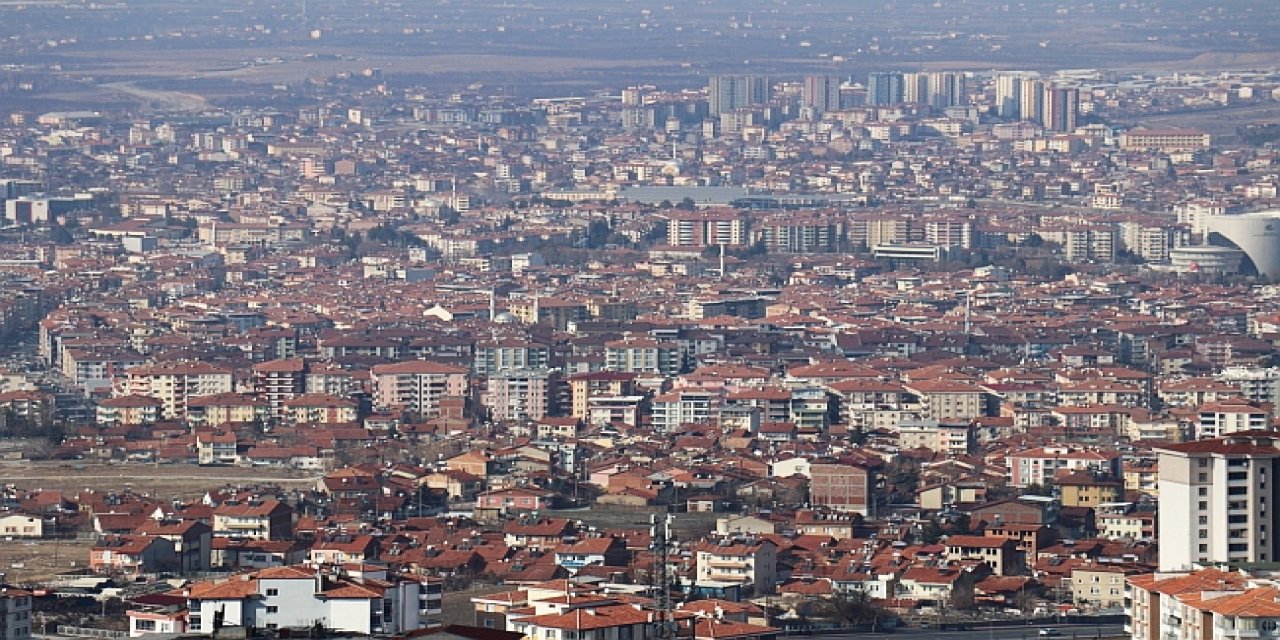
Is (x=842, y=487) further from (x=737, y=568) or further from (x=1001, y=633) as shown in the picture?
(x=1001, y=633)

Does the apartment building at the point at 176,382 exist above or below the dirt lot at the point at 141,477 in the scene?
below

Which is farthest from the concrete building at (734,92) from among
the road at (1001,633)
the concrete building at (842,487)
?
the road at (1001,633)

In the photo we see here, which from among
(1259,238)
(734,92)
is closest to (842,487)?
(1259,238)

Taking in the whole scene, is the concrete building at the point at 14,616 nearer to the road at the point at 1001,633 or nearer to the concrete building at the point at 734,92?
the road at the point at 1001,633

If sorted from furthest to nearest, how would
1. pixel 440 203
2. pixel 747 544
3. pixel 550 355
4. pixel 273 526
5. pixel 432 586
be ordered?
pixel 440 203 → pixel 550 355 → pixel 273 526 → pixel 747 544 → pixel 432 586

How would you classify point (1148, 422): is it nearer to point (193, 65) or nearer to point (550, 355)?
point (550, 355)

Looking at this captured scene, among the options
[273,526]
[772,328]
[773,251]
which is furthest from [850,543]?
[773,251]
